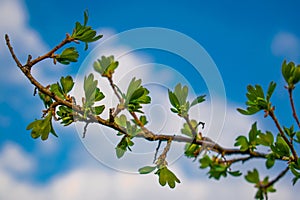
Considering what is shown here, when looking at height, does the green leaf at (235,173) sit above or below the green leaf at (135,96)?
below

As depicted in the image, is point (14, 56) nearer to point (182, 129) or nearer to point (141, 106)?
point (141, 106)

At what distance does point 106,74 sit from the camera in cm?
154

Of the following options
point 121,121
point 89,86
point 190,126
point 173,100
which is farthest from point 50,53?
point 190,126

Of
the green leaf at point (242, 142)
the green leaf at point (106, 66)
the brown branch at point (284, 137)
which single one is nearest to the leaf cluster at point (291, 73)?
the brown branch at point (284, 137)

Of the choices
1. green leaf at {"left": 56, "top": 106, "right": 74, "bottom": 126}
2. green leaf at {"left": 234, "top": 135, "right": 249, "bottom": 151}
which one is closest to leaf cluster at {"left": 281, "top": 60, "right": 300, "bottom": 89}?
green leaf at {"left": 234, "top": 135, "right": 249, "bottom": 151}

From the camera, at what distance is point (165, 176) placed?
1465mm

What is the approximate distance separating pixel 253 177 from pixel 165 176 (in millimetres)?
501

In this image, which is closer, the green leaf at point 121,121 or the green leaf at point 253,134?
the green leaf at point 253,134

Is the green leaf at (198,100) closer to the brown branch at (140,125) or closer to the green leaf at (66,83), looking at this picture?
the brown branch at (140,125)

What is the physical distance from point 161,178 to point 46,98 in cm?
52

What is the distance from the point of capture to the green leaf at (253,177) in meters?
1.01

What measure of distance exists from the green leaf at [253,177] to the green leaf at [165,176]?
48cm

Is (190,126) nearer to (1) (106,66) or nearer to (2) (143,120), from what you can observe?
(2) (143,120)

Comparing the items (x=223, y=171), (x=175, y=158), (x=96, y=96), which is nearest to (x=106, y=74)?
(x=96, y=96)
